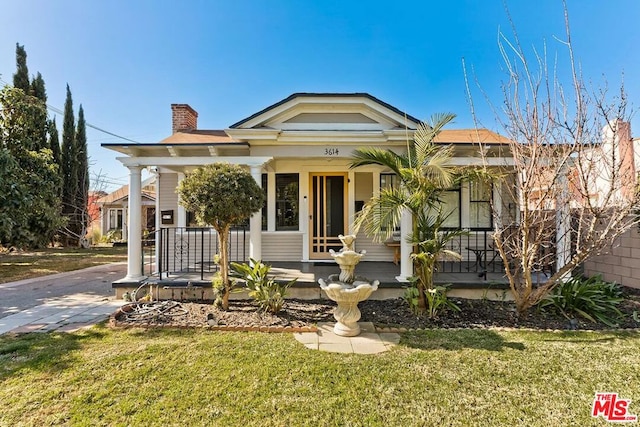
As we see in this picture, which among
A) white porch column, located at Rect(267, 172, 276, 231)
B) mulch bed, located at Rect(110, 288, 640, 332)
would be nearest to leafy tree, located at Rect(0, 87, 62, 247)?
mulch bed, located at Rect(110, 288, 640, 332)

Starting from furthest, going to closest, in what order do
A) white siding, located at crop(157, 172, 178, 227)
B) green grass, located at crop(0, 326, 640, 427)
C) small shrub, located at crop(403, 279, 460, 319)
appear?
1. white siding, located at crop(157, 172, 178, 227)
2. small shrub, located at crop(403, 279, 460, 319)
3. green grass, located at crop(0, 326, 640, 427)

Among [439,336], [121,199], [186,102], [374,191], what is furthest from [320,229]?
[121,199]

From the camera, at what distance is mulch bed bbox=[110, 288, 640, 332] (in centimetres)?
466

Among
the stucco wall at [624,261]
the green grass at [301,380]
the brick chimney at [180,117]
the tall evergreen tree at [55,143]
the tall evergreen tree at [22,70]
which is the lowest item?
the green grass at [301,380]

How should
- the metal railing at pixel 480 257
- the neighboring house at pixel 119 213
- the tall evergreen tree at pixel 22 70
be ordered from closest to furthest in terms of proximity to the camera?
the metal railing at pixel 480 257, the tall evergreen tree at pixel 22 70, the neighboring house at pixel 119 213

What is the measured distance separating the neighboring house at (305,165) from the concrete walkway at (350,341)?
1900 mm

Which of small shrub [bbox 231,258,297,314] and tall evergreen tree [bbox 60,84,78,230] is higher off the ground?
tall evergreen tree [bbox 60,84,78,230]

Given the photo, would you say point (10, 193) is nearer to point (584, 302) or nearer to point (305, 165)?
point (305, 165)

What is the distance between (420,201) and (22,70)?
21553 mm

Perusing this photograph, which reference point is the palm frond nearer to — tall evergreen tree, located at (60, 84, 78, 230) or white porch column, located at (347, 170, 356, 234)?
white porch column, located at (347, 170, 356, 234)

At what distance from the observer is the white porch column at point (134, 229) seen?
628cm

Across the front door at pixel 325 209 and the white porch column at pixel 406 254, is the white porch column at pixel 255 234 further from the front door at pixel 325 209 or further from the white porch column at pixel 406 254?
the white porch column at pixel 406 254

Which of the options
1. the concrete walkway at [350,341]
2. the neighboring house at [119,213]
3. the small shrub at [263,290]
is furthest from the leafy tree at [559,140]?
the neighboring house at [119,213]

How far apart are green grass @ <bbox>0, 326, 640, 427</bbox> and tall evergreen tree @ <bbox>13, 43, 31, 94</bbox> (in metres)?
18.2
